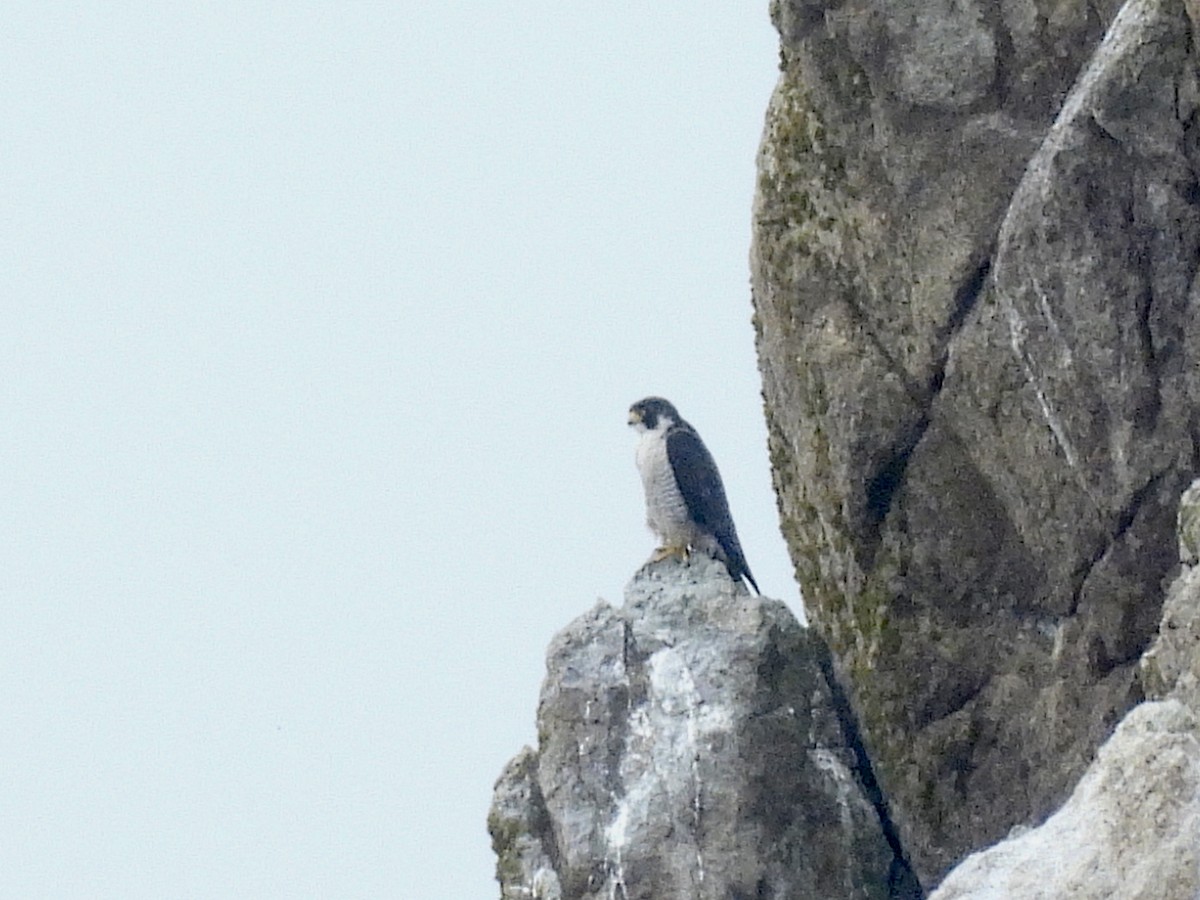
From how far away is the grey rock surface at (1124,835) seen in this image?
8.11 meters

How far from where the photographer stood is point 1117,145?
11.0 metres

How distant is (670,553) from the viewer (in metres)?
14.6

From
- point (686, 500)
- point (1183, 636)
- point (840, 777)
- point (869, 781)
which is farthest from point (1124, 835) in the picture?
point (686, 500)

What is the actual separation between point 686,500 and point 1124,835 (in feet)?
22.1

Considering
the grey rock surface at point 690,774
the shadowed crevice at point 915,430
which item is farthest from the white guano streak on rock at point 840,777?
the shadowed crevice at point 915,430

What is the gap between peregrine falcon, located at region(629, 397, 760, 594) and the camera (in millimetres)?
14805

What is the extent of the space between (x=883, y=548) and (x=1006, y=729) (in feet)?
3.74

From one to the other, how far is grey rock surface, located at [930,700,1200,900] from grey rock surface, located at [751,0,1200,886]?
8.12ft

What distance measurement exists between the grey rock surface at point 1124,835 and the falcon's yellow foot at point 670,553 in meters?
5.40

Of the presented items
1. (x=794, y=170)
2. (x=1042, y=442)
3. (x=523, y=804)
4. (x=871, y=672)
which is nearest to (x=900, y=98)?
(x=794, y=170)

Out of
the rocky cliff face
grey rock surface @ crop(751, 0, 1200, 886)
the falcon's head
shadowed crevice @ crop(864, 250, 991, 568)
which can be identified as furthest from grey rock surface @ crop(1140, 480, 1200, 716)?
the falcon's head

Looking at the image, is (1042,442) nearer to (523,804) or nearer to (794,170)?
(794,170)

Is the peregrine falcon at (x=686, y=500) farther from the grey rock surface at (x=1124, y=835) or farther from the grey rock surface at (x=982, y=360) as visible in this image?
the grey rock surface at (x=1124, y=835)

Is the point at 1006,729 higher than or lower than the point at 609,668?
lower
